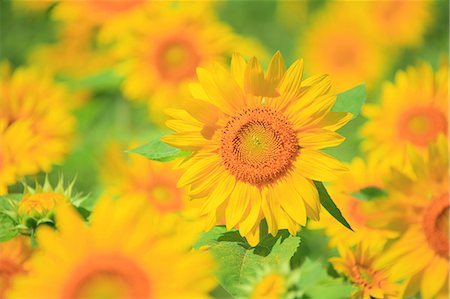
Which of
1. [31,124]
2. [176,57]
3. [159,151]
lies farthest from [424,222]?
[176,57]

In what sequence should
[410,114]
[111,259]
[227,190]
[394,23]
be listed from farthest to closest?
1. [394,23]
2. [410,114]
3. [227,190]
4. [111,259]

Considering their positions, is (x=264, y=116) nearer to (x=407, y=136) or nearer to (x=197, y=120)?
(x=197, y=120)

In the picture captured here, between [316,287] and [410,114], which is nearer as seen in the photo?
[316,287]

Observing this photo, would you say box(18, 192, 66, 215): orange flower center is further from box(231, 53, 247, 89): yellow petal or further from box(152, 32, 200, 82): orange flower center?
box(152, 32, 200, 82): orange flower center

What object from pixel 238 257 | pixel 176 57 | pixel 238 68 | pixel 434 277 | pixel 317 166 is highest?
pixel 176 57

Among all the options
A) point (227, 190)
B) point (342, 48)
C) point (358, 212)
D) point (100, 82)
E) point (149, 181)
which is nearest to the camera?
point (227, 190)

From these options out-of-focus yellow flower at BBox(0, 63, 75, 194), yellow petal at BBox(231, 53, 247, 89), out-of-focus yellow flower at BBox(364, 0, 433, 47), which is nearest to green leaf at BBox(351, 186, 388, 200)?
yellow petal at BBox(231, 53, 247, 89)

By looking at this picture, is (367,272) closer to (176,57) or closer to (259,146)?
(259,146)

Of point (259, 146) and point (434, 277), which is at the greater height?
point (259, 146)

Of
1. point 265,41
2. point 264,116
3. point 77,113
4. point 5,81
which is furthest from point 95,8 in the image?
point 265,41
